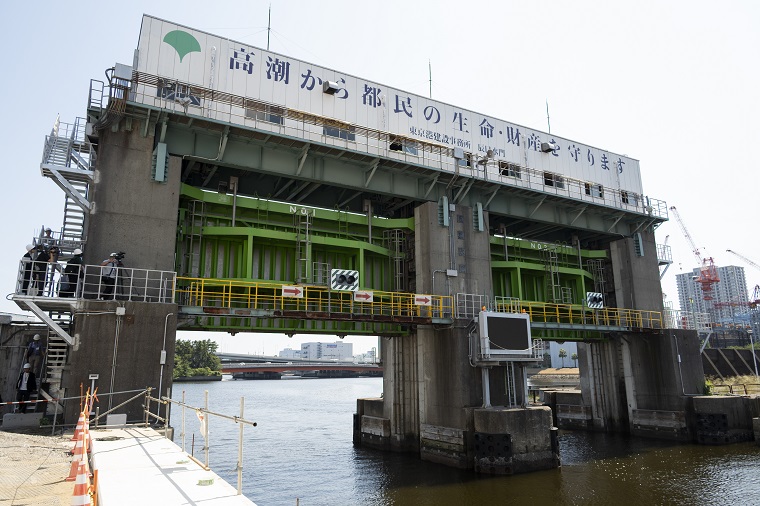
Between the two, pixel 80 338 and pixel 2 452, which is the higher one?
pixel 80 338

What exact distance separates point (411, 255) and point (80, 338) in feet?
53.5

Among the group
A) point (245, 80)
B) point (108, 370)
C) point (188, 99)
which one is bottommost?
point (108, 370)

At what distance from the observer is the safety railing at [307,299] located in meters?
22.1

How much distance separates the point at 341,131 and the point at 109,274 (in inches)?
502

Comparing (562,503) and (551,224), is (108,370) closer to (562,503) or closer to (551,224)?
(562,503)

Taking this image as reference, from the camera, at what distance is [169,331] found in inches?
728

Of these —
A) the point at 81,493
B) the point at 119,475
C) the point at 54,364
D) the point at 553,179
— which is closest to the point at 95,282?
the point at 54,364

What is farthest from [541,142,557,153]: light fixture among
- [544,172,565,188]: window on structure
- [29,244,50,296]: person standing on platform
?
[29,244,50,296]: person standing on platform

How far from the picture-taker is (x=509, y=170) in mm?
30328

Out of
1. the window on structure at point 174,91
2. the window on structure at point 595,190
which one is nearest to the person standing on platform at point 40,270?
the window on structure at point 174,91

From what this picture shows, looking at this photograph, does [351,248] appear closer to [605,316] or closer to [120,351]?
[120,351]

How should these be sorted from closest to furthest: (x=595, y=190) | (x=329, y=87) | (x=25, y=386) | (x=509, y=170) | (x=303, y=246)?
(x=25, y=386) → (x=303, y=246) → (x=329, y=87) → (x=509, y=170) → (x=595, y=190)

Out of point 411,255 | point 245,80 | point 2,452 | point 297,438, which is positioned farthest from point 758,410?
point 2,452

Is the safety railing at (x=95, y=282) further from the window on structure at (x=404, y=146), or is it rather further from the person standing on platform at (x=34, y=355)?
the window on structure at (x=404, y=146)
